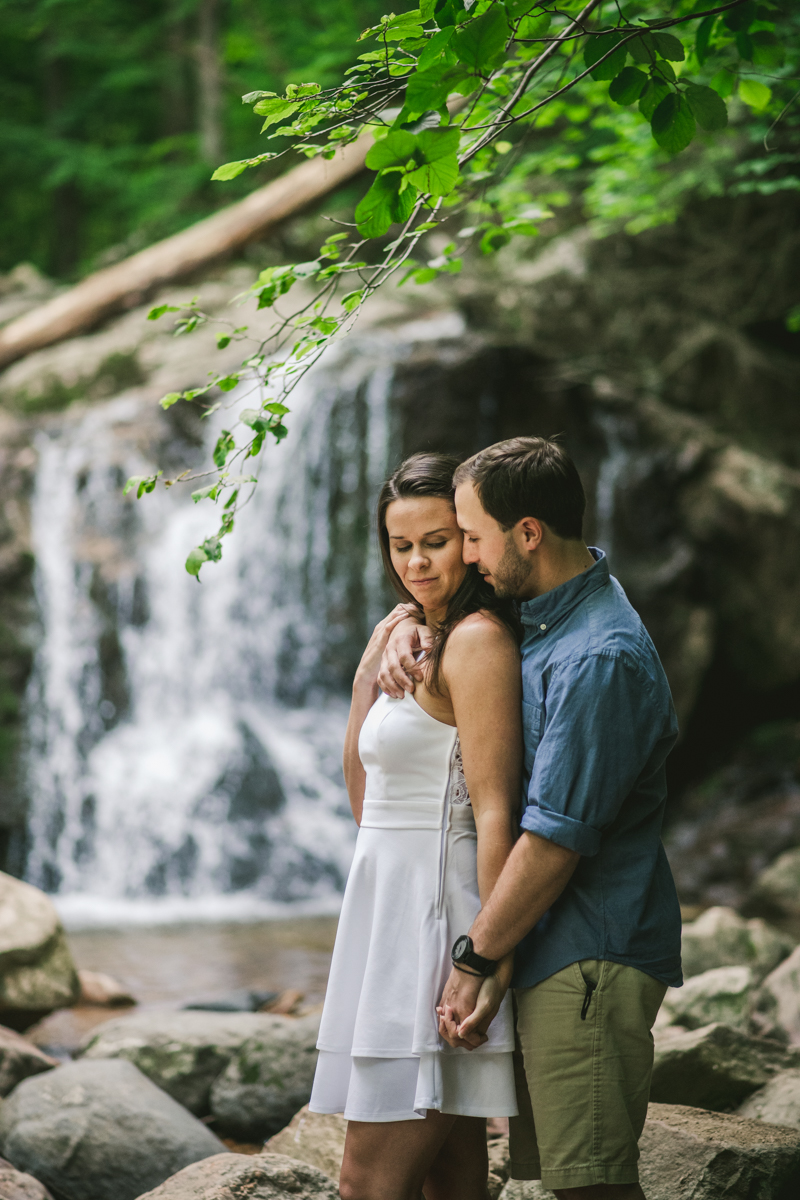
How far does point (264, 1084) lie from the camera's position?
11.5 feet

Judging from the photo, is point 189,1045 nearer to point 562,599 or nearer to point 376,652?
point 376,652

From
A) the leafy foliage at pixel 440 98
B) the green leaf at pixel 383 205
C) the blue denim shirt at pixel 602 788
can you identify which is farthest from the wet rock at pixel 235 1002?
the green leaf at pixel 383 205

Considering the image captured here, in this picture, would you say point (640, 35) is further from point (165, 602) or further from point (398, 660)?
point (165, 602)

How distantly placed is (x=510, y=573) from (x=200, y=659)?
26.5ft

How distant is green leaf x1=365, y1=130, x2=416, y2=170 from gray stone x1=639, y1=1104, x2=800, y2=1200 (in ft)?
7.81

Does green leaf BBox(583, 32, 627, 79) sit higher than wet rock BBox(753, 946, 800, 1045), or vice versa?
green leaf BBox(583, 32, 627, 79)

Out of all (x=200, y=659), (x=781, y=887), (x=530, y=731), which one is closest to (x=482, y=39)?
(x=530, y=731)

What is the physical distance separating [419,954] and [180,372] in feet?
33.9

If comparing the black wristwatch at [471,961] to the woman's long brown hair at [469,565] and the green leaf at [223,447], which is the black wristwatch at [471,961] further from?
the green leaf at [223,447]

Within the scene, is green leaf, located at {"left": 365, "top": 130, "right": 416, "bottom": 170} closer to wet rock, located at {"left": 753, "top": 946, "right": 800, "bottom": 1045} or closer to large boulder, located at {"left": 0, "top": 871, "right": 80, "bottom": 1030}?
wet rock, located at {"left": 753, "top": 946, "right": 800, "bottom": 1045}

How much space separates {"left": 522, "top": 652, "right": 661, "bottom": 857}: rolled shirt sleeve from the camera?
5.75 ft

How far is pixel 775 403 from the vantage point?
1024 centimetres

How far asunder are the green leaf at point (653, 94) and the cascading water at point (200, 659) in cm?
684

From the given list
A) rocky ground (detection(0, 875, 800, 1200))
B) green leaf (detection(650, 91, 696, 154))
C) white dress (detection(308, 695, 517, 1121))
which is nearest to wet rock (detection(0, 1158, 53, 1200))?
rocky ground (detection(0, 875, 800, 1200))
